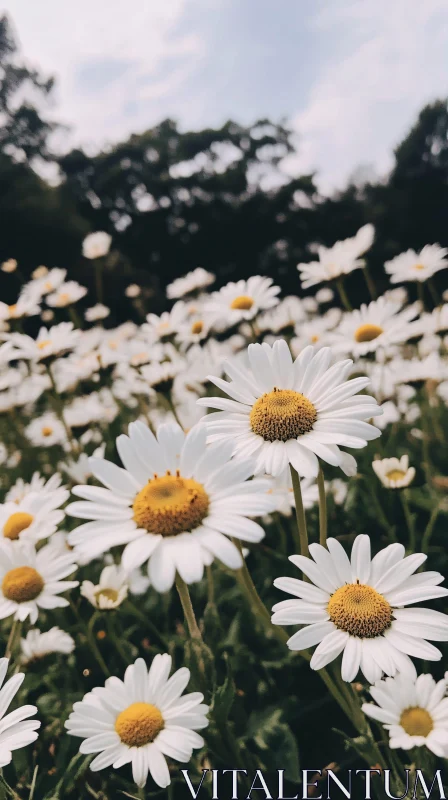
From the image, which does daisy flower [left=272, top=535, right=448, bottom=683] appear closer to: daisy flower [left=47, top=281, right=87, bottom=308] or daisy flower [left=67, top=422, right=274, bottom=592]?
daisy flower [left=67, top=422, right=274, bottom=592]

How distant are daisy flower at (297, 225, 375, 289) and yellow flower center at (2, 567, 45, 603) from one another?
5.79 feet

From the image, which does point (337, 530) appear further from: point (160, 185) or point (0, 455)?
point (160, 185)

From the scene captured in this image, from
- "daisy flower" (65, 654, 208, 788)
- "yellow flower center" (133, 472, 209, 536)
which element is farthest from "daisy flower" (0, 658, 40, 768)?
"yellow flower center" (133, 472, 209, 536)

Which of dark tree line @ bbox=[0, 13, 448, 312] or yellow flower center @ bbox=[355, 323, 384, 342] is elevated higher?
dark tree line @ bbox=[0, 13, 448, 312]

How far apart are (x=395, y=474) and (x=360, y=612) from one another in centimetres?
97

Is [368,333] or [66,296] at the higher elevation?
[66,296]

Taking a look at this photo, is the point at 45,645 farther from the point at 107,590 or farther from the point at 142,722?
the point at 142,722

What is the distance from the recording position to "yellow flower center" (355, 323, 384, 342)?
2.46 metres

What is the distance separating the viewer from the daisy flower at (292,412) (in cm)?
122

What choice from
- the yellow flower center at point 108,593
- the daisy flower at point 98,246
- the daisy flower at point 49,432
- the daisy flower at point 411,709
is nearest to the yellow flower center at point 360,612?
the daisy flower at point 411,709

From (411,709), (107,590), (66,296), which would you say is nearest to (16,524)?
(107,590)

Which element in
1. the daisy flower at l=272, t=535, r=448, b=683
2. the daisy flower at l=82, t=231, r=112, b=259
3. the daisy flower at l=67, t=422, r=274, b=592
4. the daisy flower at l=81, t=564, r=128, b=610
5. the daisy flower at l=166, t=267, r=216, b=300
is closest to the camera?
the daisy flower at l=67, t=422, r=274, b=592

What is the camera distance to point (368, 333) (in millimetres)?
2463

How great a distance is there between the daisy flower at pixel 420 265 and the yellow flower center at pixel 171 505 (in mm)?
2260
